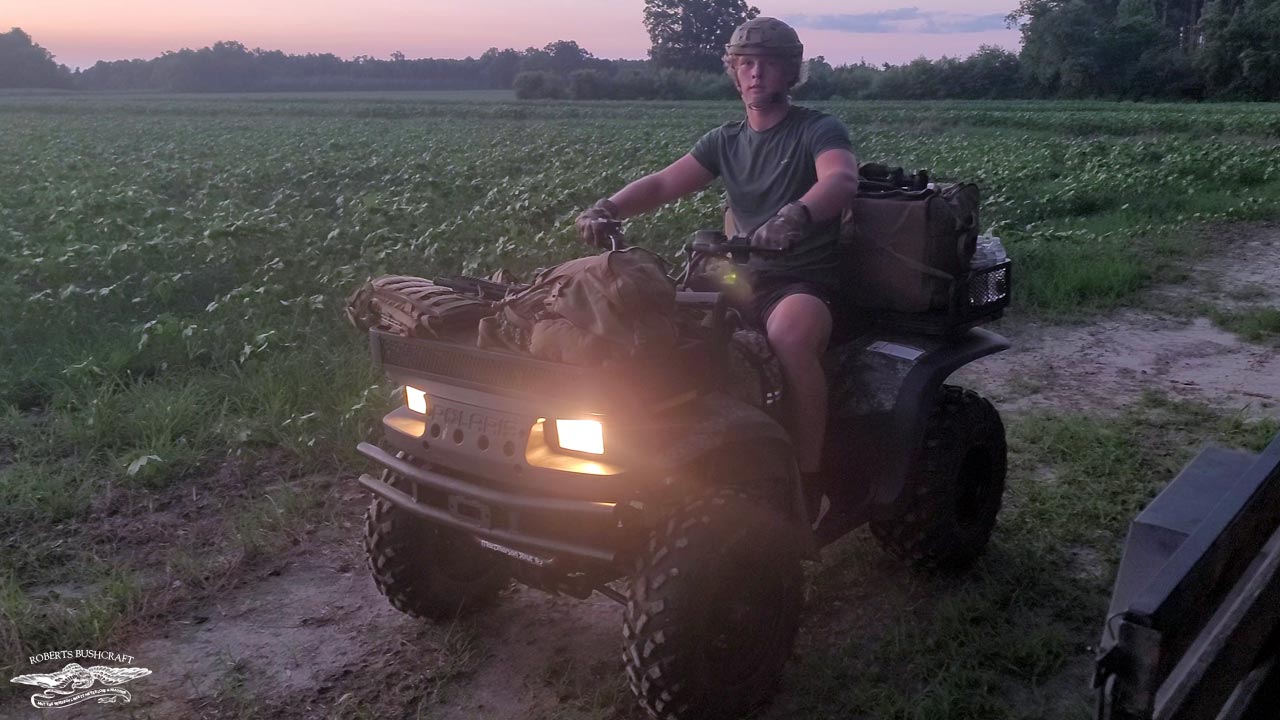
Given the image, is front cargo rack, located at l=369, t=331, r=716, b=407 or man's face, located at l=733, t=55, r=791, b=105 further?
man's face, located at l=733, t=55, r=791, b=105

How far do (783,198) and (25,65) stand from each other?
360 feet

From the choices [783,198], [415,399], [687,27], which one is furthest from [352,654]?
[687,27]

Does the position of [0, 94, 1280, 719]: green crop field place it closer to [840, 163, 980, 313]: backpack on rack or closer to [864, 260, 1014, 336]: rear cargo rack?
[864, 260, 1014, 336]: rear cargo rack

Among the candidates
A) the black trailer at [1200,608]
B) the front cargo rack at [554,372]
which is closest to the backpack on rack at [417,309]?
the front cargo rack at [554,372]

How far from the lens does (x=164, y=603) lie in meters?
3.76

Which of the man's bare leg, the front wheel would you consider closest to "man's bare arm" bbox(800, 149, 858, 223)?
the man's bare leg

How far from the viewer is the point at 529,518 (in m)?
2.75

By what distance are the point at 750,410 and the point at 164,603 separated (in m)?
2.26

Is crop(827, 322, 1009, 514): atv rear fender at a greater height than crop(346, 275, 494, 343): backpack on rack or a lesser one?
lesser

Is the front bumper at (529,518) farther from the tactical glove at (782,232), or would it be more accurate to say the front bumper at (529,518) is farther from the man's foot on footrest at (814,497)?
the man's foot on footrest at (814,497)

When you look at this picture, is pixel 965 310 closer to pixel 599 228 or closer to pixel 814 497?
pixel 814 497

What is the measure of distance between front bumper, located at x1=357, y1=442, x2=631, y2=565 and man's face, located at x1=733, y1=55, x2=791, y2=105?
5.45 ft

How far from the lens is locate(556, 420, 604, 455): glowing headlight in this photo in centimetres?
270

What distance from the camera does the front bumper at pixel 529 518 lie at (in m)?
2.64
